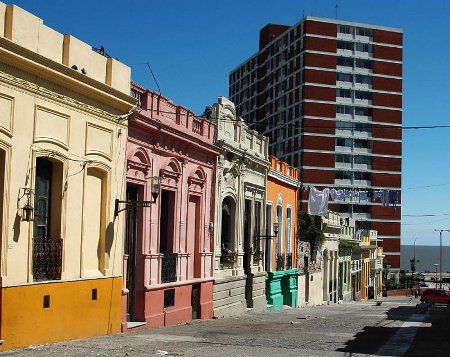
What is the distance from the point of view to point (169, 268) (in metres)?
20.8

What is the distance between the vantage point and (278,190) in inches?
1316

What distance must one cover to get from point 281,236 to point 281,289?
9.95 ft

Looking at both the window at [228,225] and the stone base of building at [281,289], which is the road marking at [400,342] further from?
the stone base of building at [281,289]

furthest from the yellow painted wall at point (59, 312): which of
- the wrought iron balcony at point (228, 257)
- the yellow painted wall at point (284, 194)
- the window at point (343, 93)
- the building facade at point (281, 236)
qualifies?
the window at point (343, 93)

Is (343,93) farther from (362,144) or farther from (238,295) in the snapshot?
(238,295)

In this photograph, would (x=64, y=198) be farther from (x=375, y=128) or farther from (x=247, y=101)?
(x=247, y=101)

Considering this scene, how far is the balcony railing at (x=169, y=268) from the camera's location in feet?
66.7

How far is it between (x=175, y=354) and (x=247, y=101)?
90900 mm

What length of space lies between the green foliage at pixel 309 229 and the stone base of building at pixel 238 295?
12.4m

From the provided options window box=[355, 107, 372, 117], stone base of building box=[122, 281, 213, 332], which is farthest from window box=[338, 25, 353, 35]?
stone base of building box=[122, 281, 213, 332]

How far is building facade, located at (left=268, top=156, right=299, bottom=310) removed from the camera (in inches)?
1265

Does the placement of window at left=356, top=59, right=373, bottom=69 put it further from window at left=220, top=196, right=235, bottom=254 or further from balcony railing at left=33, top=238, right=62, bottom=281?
balcony railing at left=33, top=238, right=62, bottom=281

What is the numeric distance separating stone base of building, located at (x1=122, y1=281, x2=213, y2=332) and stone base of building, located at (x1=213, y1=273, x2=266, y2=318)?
94 centimetres

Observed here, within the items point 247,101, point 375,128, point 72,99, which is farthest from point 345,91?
point 72,99
